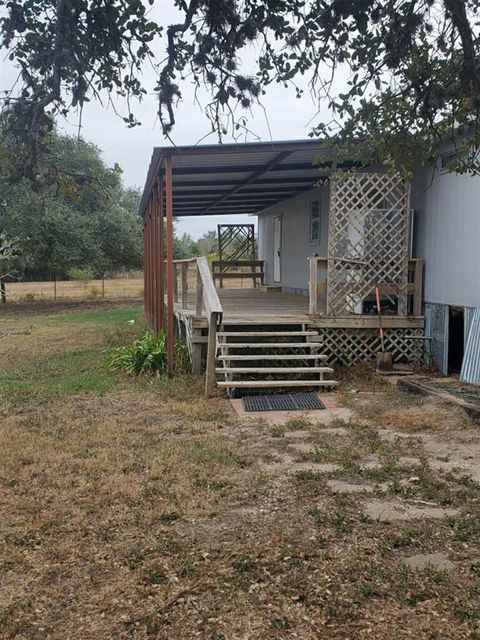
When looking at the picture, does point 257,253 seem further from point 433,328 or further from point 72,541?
point 72,541

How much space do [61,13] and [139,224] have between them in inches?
1086

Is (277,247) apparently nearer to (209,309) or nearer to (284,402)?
(209,309)

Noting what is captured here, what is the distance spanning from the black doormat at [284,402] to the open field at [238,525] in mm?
372

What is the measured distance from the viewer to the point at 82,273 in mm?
28500

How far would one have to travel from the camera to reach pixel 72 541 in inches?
135

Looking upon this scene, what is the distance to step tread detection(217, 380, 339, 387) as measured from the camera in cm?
722

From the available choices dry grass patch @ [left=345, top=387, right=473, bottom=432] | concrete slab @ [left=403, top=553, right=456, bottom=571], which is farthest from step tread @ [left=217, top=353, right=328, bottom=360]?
concrete slab @ [left=403, top=553, right=456, bottom=571]

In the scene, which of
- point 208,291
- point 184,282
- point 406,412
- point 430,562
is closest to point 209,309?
point 208,291

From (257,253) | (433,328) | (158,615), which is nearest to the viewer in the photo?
(158,615)

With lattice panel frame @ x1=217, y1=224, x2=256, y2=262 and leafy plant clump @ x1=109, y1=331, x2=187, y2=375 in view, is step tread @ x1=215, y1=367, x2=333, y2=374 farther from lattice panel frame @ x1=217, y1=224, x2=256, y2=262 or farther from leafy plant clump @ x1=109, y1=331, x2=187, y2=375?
lattice panel frame @ x1=217, y1=224, x2=256, y2=262

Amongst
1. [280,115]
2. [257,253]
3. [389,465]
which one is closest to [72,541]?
[389,465]

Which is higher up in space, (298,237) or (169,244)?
(298,237)

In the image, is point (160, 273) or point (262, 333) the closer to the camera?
point (262, 333)

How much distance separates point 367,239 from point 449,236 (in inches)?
45.2
